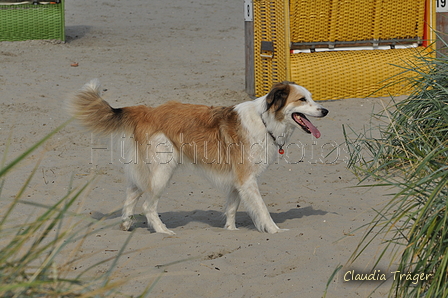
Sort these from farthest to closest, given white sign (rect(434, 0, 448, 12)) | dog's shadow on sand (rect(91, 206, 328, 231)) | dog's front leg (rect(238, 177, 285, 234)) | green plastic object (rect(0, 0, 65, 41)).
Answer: green plastic object (rect(0, 0, 65, 41)) < white sign (rect(434, 0, 448, 12)) < dog's shadow on sand (rect(91, 206, 328, 231)) < dog's front leg (rect(238, 177, 285, 234))

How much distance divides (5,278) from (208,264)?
2.47m

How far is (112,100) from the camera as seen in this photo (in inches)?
395

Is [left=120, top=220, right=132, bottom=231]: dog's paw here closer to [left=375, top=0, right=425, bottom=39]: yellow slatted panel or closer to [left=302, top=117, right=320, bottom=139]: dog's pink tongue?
[left=302, top=117, right=320, bottom=139]: dog's pink tongue

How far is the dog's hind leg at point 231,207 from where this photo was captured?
5.58 meters

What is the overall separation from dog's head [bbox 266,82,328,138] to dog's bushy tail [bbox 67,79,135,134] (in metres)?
1.41

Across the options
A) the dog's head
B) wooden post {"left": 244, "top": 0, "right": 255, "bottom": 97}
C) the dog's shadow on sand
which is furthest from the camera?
wooden post {"left": 244, "top": 0, "right": 255, "bottom": 97}

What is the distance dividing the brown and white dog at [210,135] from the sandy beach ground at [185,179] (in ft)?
1.37

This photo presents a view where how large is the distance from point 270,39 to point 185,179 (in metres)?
3.90

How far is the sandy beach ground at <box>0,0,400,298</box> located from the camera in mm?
4125

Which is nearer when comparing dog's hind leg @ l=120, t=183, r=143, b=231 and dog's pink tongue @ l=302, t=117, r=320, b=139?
dog's pink tongue @ l=302, t=117, r=320, b=139

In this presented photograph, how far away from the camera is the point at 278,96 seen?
5477 millimetres

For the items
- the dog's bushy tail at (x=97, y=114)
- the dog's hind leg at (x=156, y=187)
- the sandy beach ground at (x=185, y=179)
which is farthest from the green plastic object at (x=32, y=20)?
the dog's hind leg at (x=156, y=187)

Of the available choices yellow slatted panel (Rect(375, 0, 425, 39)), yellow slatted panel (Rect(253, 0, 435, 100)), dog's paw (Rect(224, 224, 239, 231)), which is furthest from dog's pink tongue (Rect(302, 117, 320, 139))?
yellow slatted panel (Rect(375, 0, 425, 39))

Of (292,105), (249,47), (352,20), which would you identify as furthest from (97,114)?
(352,20)
